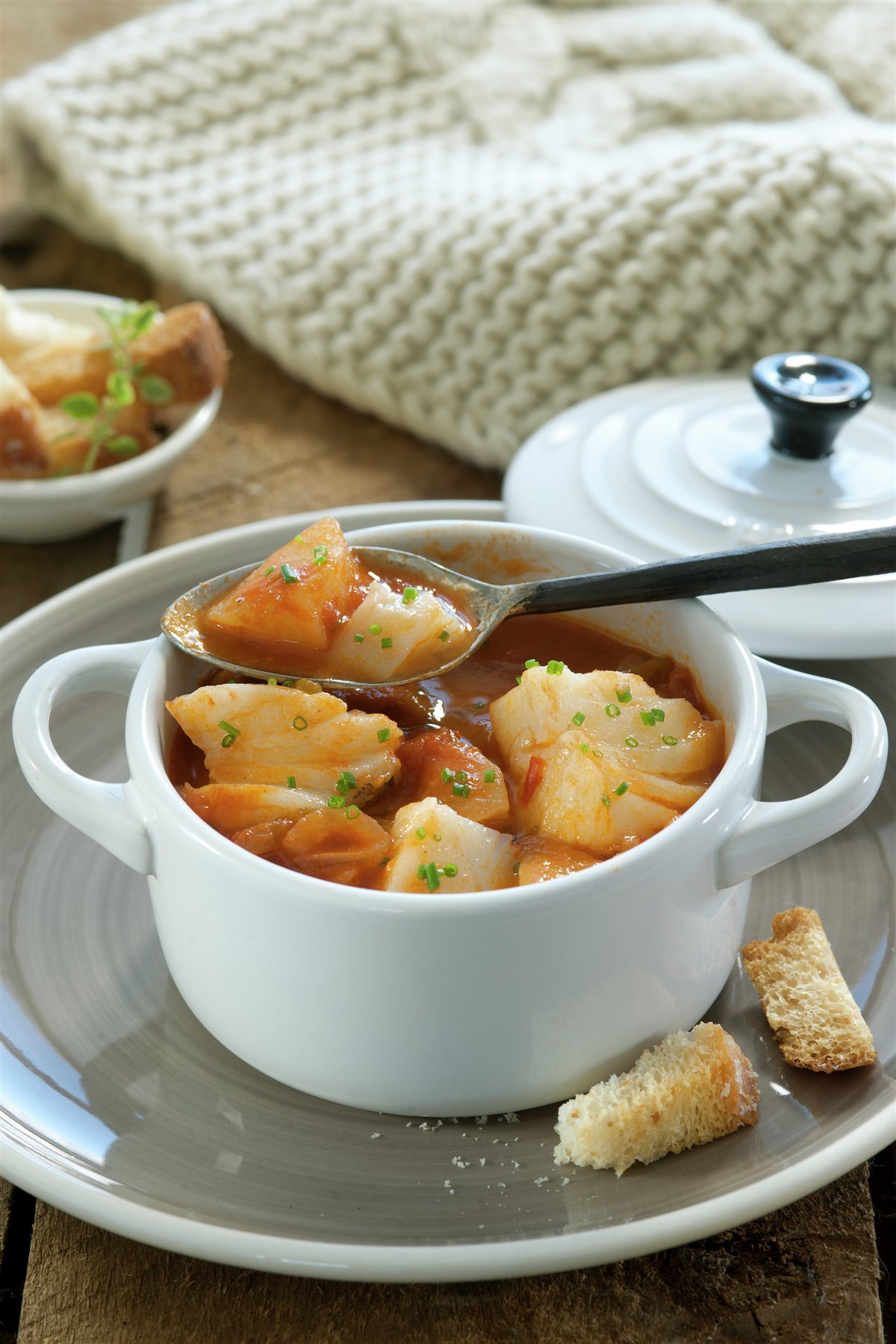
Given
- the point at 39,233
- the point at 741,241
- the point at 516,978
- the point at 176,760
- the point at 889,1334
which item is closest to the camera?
the point at 516,978

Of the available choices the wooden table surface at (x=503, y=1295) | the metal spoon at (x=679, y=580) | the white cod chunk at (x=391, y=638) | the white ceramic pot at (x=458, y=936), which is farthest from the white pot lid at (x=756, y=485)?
the wooden table surface at (x=503, y=1295)

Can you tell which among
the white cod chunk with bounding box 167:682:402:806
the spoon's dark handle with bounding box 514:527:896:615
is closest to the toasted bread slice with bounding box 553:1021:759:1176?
the white cod chunk with bounding box 167:682:402:806

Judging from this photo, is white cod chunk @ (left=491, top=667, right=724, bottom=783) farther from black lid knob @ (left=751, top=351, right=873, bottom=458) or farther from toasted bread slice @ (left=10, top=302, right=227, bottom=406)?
toasted bread slice @ (left=10, top=302, right=227, bottom=406)

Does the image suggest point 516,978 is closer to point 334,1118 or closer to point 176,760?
point 334,1118

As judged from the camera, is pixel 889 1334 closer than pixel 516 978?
No

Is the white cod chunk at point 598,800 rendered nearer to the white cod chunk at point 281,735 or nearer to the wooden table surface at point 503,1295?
the white cod chunk at point 281,735

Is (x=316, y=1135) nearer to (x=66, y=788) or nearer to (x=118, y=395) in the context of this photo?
(x=66, y=788)

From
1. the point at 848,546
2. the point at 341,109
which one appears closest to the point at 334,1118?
the point at 848,546

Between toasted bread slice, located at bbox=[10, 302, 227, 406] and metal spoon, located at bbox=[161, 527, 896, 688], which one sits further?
toasted bread slice, located at bbox=[10, 302, 227, 406]
